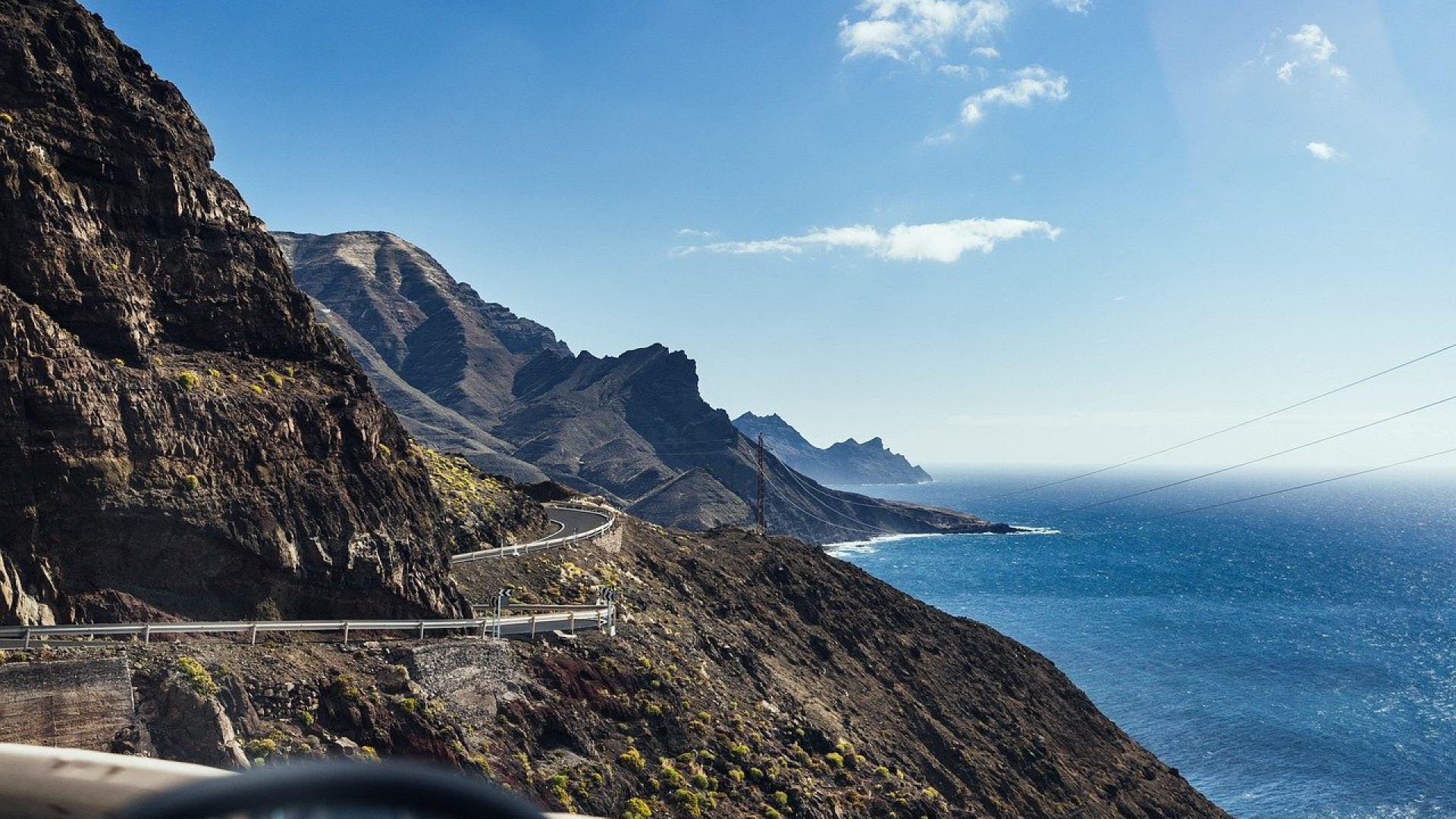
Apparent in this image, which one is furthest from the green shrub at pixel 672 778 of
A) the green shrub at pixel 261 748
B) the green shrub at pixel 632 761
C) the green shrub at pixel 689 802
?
the green shrub at pixel 261 748

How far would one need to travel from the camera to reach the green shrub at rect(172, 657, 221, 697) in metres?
20.9

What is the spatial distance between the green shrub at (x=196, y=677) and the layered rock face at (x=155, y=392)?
4.11m

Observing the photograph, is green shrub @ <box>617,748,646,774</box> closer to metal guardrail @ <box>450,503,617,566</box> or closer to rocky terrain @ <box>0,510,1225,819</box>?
rocky terrain @ <box>0,510,1225,819</box>

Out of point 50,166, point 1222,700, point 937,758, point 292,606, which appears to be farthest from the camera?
point 1222,700

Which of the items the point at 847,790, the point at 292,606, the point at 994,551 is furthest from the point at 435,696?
the point at 994,551

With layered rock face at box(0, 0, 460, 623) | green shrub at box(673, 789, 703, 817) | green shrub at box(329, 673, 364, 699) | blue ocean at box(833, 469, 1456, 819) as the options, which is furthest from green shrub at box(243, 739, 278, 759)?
blue ocean at box(833, 469, 1456, 819)

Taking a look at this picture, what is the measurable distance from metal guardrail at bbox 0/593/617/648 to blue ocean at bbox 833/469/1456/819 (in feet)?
145

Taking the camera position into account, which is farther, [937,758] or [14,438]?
[937,758]

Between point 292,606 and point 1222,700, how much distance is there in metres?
79.5

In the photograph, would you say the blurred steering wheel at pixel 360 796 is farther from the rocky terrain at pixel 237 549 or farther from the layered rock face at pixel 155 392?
the layered rock face at pixel 155 392

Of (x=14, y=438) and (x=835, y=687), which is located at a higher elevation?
(x=14, y=438)

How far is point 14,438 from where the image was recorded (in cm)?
2286

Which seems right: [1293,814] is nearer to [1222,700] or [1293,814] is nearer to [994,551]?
[1222,700]

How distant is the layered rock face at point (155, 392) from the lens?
77.0ft
